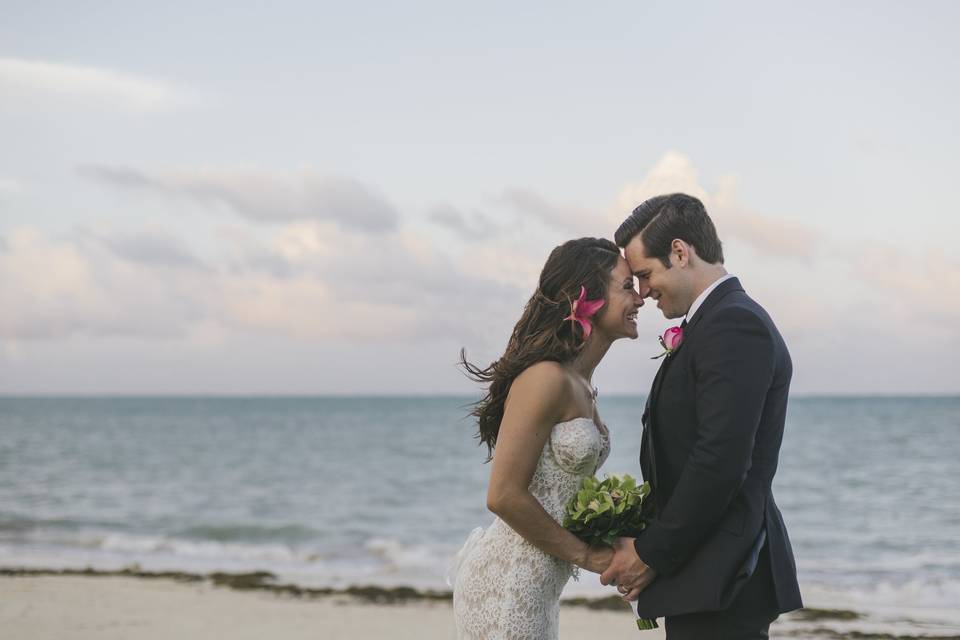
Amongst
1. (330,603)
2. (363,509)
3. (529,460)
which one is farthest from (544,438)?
(363,509)

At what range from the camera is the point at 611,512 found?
3.56m

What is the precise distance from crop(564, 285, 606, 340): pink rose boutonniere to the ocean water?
4.00ft

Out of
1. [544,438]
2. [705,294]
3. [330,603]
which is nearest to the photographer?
[705,294]

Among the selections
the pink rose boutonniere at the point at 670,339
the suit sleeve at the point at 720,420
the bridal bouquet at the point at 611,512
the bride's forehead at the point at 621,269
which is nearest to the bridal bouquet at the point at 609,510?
the bridal bouquet at the point at 611,512

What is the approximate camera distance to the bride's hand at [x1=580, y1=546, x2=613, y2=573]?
141 inches

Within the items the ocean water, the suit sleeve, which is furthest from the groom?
the ocean water

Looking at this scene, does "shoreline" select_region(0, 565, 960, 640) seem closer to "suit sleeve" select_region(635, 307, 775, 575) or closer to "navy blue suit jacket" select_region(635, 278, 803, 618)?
"navy blue suit jacket" select_region(635, 278, 803, 618)

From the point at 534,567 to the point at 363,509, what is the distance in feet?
58.6

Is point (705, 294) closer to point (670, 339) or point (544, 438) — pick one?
point (670, 339)

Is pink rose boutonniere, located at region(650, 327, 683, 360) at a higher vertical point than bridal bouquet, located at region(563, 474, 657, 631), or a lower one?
higher

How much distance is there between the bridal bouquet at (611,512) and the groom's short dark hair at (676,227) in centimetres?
82

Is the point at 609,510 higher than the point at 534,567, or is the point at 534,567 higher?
the point at 609,510

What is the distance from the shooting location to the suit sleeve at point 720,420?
10.2 feet

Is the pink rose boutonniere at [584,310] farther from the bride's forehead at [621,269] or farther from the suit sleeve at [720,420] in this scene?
the suit sleeve at [720,420]
